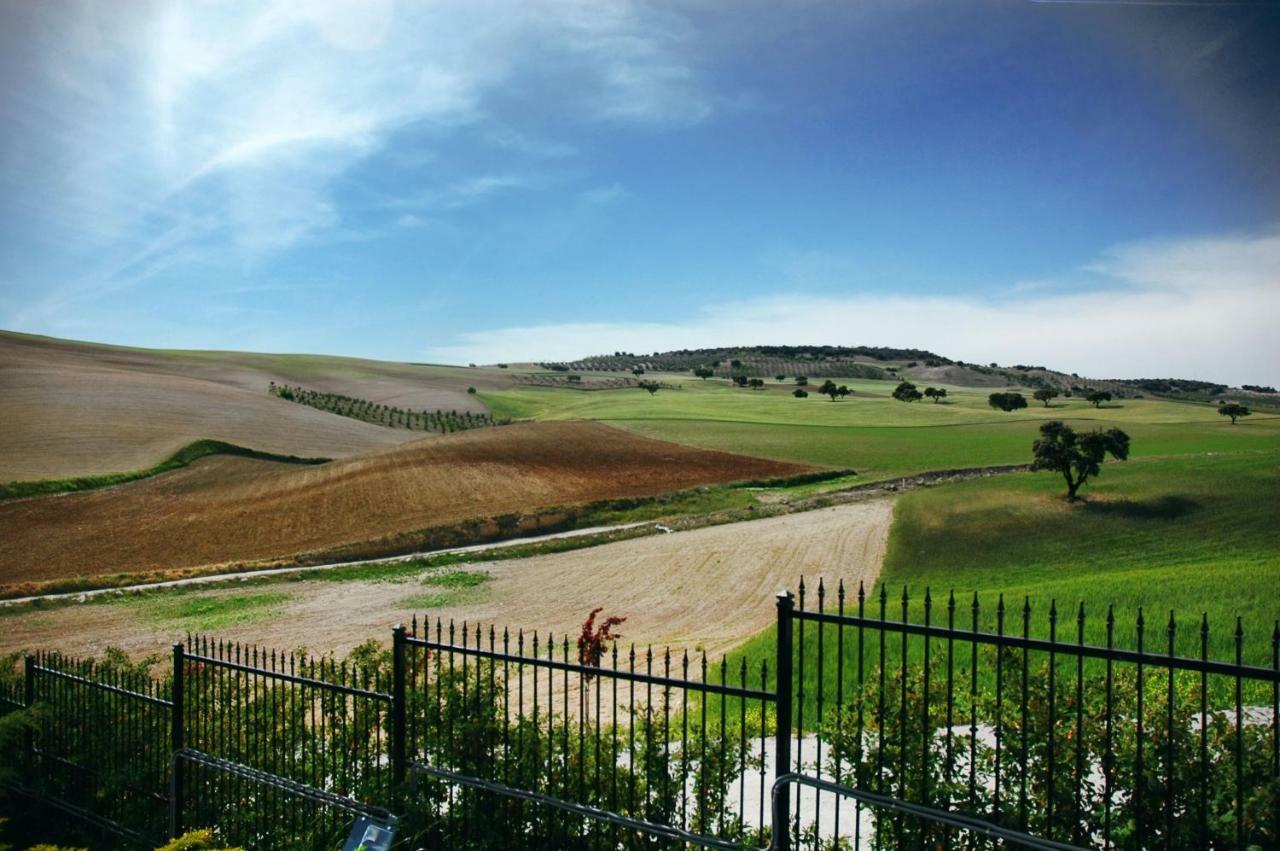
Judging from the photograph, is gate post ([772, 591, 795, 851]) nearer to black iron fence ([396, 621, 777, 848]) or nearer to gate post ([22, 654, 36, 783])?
black iron fence ([396, 621, 777, 848])

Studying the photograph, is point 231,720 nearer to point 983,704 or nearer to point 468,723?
point 468,723

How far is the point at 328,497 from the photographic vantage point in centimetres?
4169

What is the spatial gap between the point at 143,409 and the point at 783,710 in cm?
5884

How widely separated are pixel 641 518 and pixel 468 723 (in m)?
34.3

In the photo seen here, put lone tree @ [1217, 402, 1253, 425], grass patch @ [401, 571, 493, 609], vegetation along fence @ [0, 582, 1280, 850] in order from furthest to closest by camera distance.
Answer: lone tree @ [1217, 402, 1253, 425]
grass patch @ [401, 571, 493, 609]
vegetation along fence @ [0, 582, 1280, 850]

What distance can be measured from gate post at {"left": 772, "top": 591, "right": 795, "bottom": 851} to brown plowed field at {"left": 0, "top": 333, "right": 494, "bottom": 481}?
40498 mm

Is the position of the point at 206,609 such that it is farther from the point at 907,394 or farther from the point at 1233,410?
the point at 907,394

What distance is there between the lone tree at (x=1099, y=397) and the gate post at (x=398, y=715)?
2079 inches

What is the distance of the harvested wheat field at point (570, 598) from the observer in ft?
78.5

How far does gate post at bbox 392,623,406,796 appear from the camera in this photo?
7492 millimetres

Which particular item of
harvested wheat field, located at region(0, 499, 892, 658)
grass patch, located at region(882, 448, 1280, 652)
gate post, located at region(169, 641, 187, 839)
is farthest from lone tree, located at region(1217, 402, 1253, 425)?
gate post, located at region(169, 641, 187, 839)

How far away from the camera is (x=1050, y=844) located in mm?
4660

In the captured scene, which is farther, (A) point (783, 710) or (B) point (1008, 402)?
(B) point (1008, 402)

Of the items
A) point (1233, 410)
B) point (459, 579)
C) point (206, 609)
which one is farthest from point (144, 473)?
point (1233, 410)
